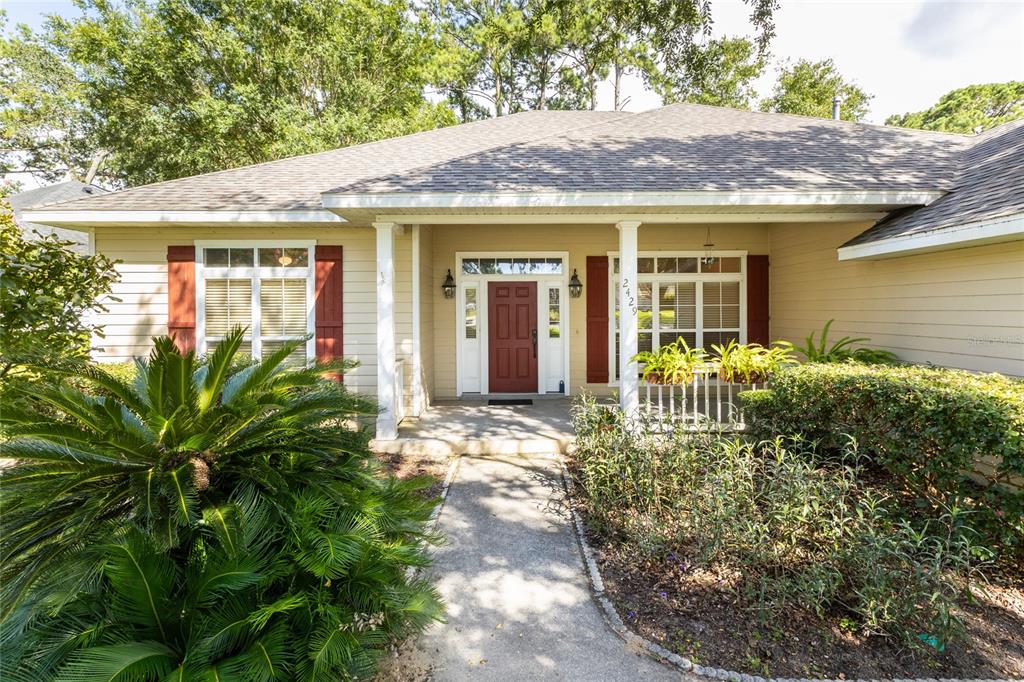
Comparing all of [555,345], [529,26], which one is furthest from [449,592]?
[555,345]

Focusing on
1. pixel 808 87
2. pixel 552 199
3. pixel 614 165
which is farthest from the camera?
pixel 808 87

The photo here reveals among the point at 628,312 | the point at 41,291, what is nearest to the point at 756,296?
the point at 628,312

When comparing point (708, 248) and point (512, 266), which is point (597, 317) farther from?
point (708, 248)

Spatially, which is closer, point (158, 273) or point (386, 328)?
point (386, 328)

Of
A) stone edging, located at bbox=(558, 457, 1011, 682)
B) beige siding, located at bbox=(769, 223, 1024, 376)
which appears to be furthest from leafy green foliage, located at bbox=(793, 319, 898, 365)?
stone edging, located at bbox=(558, 457, 1011, 682)

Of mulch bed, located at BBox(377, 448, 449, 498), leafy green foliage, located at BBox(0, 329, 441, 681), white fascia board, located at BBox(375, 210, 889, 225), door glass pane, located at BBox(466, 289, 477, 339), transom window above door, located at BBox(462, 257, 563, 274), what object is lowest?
mulch bed, located at BBox(377, 448, 449, 498)

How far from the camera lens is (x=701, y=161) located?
6203 mm

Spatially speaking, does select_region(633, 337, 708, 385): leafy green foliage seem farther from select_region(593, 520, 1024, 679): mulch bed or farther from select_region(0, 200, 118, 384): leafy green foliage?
select_region(0, 200, 118, 384): leafy green foliage

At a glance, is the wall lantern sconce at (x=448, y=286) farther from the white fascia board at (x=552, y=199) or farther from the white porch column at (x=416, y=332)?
the white fascia board at (x=552, y=199)

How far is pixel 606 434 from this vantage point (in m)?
4.53

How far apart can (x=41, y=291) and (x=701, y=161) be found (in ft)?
23.6

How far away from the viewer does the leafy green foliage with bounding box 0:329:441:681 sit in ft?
5.69

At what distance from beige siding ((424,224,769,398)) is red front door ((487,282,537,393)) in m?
0.64

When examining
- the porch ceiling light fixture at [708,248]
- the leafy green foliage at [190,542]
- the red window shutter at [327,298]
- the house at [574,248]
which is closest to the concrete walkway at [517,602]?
the leafy green foliage at [190,542]
